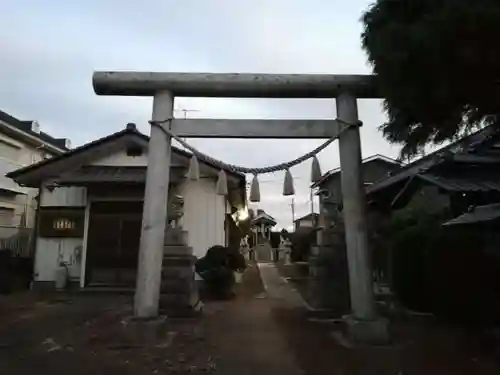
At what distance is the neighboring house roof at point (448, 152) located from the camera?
5.68 meters

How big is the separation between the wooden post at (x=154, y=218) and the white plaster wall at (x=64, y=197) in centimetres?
909

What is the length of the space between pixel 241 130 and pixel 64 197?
1028 centimetres

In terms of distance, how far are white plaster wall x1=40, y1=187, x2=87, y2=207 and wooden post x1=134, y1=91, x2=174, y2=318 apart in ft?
29.8

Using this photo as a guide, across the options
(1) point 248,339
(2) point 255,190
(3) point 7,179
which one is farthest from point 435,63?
(3) point 7,179

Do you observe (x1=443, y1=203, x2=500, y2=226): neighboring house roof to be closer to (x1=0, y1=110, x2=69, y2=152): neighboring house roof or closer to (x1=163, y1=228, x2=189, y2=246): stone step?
(x1=163, y1=228, x2=189, y2=246): stone step

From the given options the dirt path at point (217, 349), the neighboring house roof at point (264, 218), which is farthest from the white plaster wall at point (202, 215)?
the neighboring house roof at point (264, 218)

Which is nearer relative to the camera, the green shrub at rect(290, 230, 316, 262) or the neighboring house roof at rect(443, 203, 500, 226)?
the neighboring house roof at rect(443, 203, 500, 226)

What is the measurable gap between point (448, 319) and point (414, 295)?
1.15 m

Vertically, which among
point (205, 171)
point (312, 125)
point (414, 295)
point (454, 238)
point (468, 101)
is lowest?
point (414, 295)

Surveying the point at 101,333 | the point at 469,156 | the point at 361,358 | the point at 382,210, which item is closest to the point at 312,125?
the point at 361,358

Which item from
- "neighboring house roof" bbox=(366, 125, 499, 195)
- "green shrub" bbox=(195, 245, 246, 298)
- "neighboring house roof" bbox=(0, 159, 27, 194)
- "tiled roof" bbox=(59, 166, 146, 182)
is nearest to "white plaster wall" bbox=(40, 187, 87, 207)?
"tiled roof" bbox=(59, 166, 146, 182)

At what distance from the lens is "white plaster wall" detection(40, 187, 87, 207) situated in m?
15.5

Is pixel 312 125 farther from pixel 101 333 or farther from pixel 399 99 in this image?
pixel 101 333

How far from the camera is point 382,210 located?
54.4 feet
